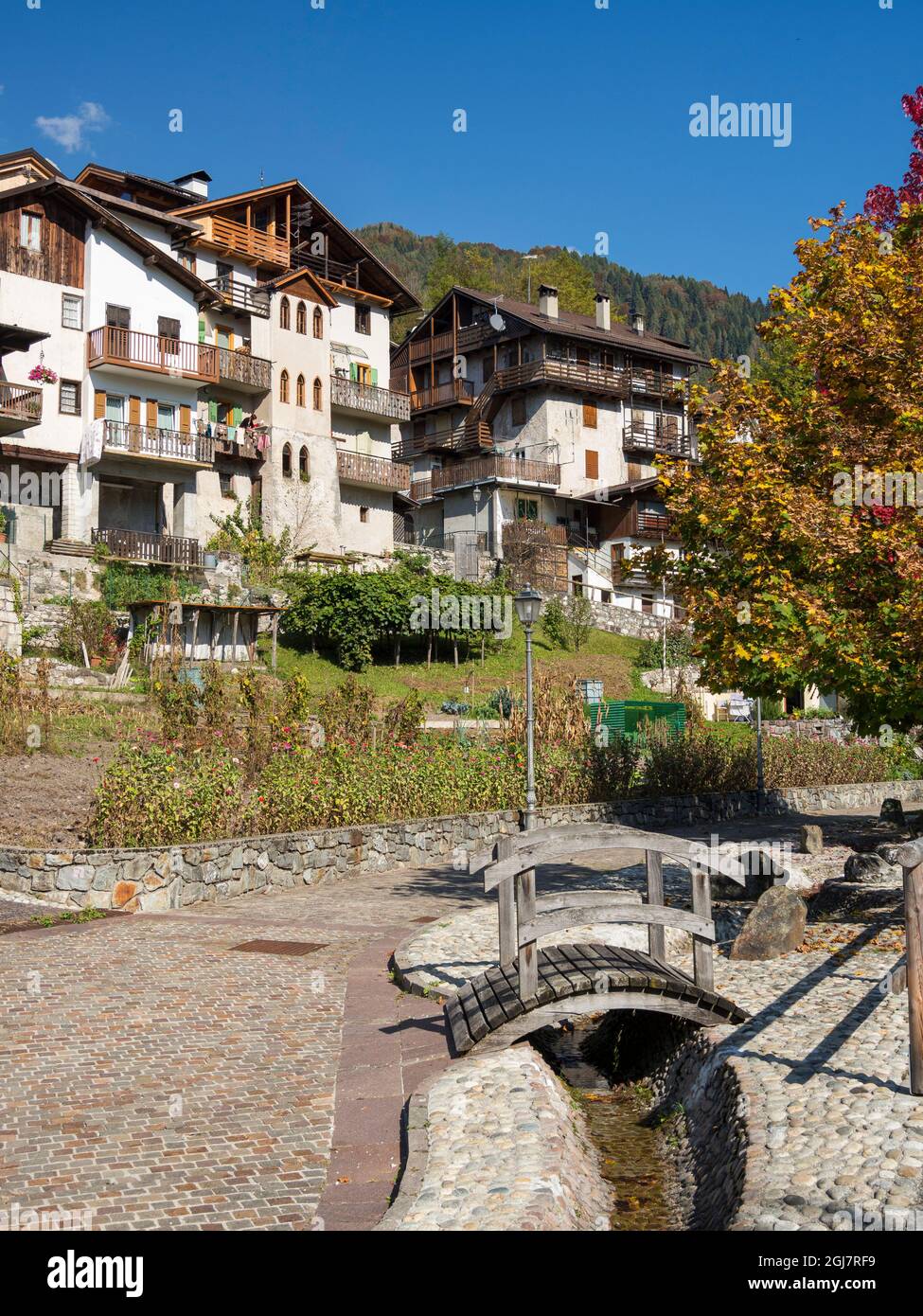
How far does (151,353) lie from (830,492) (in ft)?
98.8

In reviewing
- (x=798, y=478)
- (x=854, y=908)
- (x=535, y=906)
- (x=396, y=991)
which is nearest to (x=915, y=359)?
(x=798, y=478)

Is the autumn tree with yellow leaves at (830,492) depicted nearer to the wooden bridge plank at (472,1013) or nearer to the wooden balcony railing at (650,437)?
the wooden bridge plank at (472,1013)

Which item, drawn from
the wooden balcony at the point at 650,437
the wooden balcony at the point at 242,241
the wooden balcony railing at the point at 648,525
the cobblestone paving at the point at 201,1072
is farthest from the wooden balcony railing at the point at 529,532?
the cobblestone paving at the point at 201,1072

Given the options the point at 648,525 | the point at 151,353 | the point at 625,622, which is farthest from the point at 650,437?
the point at 151,353

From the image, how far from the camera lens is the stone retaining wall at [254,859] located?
13.2 metres

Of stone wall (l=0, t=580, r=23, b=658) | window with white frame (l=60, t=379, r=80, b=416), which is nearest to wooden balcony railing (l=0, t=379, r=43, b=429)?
window with white frame (l=60, t=379, r=80, b=416)

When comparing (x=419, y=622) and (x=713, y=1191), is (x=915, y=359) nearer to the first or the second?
(x=713, y=1191)

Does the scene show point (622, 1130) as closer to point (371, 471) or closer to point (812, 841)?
point (812, 841)

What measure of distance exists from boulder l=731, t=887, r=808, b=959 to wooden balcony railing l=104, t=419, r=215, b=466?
30292mm

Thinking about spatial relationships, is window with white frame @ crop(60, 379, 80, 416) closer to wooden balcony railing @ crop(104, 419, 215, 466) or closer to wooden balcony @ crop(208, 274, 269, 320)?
wooden balcony railing @ crop(104, 419, 215, 466)

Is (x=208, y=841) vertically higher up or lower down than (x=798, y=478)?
lower down

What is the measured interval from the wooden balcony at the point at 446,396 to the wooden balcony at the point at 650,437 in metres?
7.90

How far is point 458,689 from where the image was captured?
34031 mm
